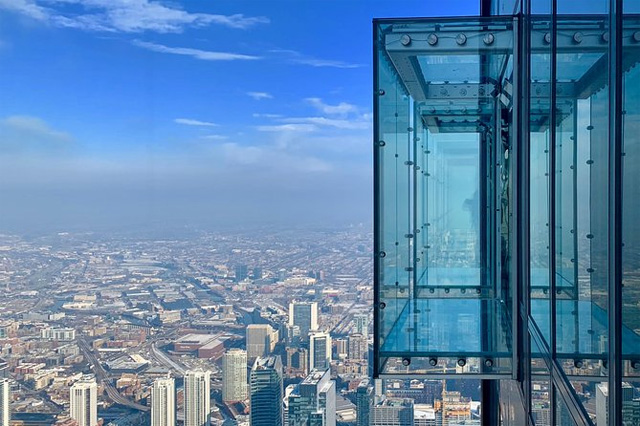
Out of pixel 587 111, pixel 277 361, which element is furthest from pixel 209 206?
pixel 587 111

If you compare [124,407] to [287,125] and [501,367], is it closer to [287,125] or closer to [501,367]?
[501,367]

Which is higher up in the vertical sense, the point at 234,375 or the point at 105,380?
the point at 234,375

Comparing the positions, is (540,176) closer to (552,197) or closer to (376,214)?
(552,197)

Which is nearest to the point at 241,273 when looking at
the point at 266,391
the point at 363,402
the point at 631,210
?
the point at 266,391

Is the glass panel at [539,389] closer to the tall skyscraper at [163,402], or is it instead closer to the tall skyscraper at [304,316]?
the tall skyscraper at [163,402]

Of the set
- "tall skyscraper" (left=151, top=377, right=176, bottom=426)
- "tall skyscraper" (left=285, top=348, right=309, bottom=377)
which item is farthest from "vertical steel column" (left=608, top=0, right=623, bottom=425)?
"tall skyscraper" (left=151, top=377, right=176, bottom=426)

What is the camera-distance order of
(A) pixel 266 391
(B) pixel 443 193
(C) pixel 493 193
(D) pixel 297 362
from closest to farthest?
(C) pixel 493 193, (B) pixel 443 193, (A) pixel 266 391, (D) pixel 297 362
